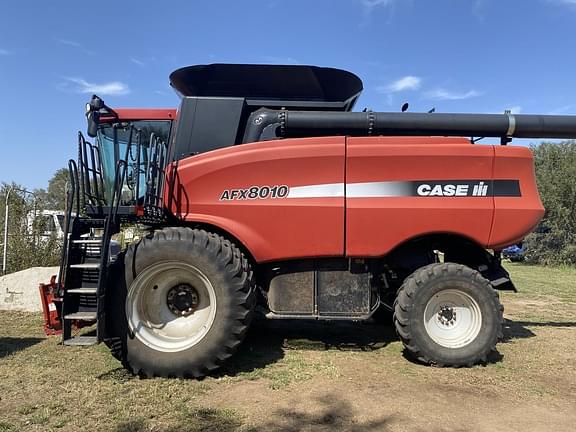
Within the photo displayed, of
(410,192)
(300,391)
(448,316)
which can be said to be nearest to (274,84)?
(410,192)

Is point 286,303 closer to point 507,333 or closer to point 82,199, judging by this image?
point 82,199

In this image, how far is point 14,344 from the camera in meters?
6.04

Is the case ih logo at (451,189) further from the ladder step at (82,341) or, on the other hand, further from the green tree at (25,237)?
the green tree at (25,237)

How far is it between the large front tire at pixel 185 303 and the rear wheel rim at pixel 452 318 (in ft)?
6.51

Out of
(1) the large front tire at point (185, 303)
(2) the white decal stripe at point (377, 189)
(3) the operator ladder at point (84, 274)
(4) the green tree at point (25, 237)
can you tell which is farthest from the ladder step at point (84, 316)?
(4) the green tree at point (25, 237)

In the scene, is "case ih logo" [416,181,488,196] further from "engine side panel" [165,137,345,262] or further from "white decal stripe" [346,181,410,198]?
"engine side panel" [165,137,345,262]

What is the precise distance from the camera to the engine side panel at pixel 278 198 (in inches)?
210

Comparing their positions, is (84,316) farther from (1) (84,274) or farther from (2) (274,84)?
(2) (274,84)

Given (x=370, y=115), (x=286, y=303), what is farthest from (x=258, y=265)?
(x=370, y=115)

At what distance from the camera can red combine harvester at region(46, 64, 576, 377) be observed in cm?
501

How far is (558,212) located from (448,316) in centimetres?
1942

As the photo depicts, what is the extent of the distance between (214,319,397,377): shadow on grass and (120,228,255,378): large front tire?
0.39 m

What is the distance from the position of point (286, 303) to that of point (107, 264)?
6.28ft

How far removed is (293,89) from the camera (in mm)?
6199
